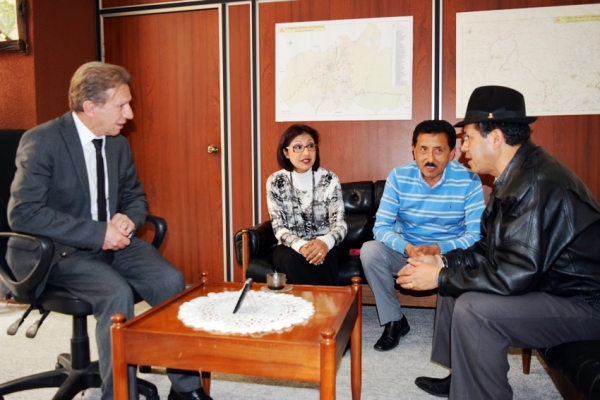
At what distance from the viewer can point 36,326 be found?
86.1 inches

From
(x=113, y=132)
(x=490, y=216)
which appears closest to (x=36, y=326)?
(x=113, y=132)

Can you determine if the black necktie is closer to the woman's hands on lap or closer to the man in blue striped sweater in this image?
the woman's hands on lap

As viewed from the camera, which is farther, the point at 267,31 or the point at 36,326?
the point at 267,31

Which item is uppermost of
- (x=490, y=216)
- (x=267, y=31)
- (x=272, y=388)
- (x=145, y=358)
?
(x=267, y=31)

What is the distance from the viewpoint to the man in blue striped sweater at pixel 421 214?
9.07ft

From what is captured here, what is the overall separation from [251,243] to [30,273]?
1332 millimetres

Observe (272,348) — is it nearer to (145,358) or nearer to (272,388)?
(145,358)

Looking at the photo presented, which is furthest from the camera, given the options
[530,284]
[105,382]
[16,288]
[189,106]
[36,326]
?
[189,106]

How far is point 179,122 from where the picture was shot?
4121mm

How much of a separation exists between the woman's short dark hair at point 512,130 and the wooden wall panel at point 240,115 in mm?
2365

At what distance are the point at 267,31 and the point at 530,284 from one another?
287cm

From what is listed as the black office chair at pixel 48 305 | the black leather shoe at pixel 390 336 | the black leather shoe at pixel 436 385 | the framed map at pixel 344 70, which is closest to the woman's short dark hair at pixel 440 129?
the framed map at pixel 344 70

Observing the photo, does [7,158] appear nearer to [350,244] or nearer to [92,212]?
[92,212]

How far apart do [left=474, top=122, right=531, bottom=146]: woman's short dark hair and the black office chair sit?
1.48 m
